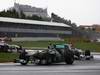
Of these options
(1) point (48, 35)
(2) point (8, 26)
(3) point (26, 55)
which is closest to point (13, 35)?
(2) point (8, 26)

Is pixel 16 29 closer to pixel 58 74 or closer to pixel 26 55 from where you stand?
pixel 26 55

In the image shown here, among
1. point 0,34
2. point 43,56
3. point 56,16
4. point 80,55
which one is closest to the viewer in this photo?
point 43,56

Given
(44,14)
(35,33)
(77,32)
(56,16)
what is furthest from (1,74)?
(44,14)

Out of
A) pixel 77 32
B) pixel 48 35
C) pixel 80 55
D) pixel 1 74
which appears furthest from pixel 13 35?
pixel 1 74

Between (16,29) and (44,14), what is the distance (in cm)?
8616

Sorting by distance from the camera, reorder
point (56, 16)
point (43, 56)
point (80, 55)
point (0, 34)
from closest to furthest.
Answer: point (43, 56), point (80, 55), point (0, 34), point (56, 16)

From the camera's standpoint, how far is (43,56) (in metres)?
32.2

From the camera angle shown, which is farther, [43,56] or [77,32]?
[77,32]

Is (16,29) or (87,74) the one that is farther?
(16,29)

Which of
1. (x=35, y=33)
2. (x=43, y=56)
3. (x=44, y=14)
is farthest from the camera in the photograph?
(x=44, y=14)

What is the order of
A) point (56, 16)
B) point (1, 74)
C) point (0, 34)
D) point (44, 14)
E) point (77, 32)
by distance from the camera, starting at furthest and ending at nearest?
point (44, 14) → point (56, 16) → point (77, 32) → point (0, 34) → point (1, 74)

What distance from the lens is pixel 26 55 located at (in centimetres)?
3278

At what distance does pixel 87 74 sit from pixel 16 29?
83.5 m

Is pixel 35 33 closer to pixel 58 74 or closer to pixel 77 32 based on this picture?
pixel 77 32
